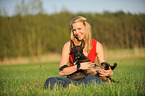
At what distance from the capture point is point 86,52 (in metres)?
4.72

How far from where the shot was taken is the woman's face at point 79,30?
15.3 ft

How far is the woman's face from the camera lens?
4660mm

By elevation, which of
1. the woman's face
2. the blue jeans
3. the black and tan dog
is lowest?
the blue jeans

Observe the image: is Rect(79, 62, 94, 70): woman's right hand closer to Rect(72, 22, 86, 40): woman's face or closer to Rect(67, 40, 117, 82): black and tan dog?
Rect(67, 40, 117, 82): black and tan dog

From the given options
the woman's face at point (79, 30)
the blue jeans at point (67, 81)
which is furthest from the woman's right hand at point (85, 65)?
the woman's face at point (79, 30)

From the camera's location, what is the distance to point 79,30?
4668mm

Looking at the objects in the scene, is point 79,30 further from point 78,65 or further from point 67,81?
point 67,81

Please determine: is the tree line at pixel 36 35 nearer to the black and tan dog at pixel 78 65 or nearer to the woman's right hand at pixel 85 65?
the black and tan dog at pixel 78 65

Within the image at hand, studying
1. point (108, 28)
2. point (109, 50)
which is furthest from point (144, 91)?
point (108, 28)

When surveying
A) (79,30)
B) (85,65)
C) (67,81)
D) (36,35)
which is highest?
(36,35)

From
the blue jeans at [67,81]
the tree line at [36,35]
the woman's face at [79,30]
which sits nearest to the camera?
the blue jeans at [67,81]

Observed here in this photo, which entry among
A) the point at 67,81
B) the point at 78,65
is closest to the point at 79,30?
the point at 78,65

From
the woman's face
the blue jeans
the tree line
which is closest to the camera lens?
the blue jeans

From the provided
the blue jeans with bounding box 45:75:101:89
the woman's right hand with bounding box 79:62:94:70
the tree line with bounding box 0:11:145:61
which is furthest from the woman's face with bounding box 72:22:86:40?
the tree line with bounding box 0:11:145:61
